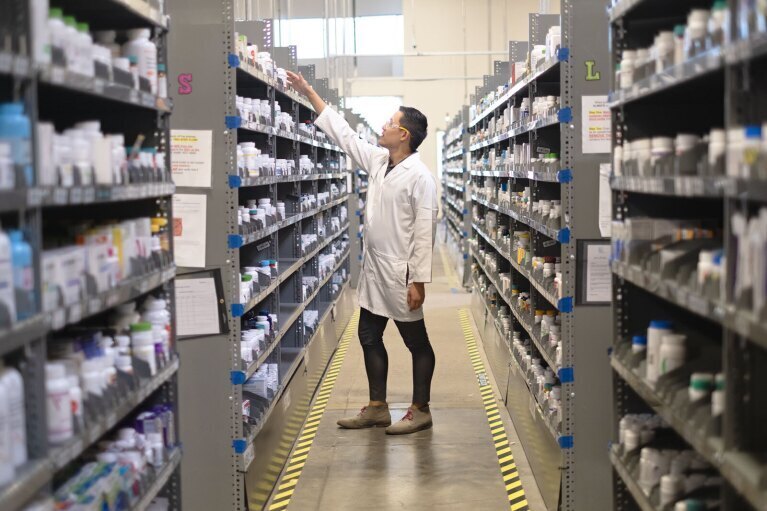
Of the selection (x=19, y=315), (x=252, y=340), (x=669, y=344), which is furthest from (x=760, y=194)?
(x=252, y=340)

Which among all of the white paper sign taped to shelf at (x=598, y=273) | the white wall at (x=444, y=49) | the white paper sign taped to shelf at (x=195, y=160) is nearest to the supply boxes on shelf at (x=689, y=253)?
the white paper sign taped to shelf at (x=598, y=273)

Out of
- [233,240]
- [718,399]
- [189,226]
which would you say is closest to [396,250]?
[233,240]

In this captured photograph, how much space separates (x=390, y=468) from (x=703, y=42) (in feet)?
12.4

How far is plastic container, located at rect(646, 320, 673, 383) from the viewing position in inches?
120

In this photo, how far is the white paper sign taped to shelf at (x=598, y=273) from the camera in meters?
4.40

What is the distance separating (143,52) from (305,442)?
371 cm

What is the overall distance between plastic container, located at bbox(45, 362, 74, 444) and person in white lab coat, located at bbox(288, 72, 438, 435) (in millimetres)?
3694

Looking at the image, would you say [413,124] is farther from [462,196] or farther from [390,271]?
[462,196]

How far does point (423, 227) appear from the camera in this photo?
239 inches

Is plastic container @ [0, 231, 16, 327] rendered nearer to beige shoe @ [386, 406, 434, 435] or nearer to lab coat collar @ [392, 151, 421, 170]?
lab coat collar @ [392, 151, 421, 170]

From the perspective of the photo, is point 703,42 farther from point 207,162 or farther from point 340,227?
point 340,227

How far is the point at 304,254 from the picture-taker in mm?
7383

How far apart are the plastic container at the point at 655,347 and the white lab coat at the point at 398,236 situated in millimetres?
2963

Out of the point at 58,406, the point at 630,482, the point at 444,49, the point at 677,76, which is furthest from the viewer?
the point at 444,49
